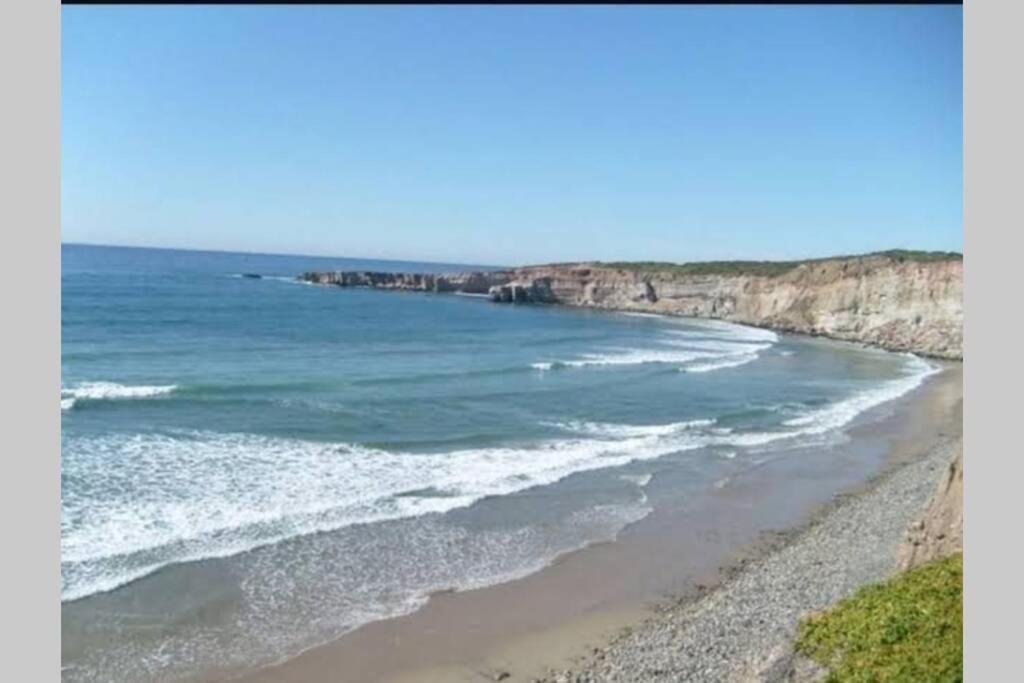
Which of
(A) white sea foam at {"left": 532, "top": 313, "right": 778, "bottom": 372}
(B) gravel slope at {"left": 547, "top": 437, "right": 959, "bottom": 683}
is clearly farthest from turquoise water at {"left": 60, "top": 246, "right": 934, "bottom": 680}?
(B) gravel slope at {"left": 547, "top": 437, "right": 959, "bottom": 683}

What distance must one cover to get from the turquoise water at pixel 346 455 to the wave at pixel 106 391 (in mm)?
139

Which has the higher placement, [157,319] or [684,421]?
[157,319]

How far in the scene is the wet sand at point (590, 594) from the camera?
1295 cm

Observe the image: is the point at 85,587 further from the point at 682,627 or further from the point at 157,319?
the point at 157,319

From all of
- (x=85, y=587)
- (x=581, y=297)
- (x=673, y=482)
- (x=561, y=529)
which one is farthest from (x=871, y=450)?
(x=581, y=297)

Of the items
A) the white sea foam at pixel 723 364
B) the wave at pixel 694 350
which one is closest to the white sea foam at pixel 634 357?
the wave at pixel 694 350

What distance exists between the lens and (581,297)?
104500 mm

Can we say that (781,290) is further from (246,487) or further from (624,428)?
(246,487)

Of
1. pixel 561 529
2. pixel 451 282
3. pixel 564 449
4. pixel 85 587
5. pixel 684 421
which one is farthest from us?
pixel 451 282

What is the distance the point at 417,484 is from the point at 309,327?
1674 inches

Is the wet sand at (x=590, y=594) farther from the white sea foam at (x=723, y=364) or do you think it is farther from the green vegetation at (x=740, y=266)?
the green vegetation at (x=740, y=266)


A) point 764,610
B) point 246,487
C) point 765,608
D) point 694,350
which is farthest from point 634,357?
point 764,610

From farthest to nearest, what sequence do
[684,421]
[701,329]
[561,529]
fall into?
1. [701,329]
2. [684,421]
3. [561,529]

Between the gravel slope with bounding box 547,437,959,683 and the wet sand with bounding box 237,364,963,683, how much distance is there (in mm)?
578
